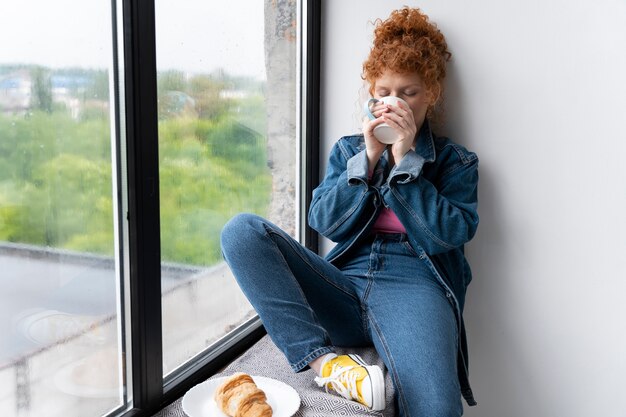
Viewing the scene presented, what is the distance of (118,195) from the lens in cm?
103

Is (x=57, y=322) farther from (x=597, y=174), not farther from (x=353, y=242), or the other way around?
(x=597, y=174)

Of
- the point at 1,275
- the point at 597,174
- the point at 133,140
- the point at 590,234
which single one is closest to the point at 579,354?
the point at 590,234

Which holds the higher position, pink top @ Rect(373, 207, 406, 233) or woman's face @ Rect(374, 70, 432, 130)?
woman's face @ Rect(374, 70, 432, 130)

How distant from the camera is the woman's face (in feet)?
4.61

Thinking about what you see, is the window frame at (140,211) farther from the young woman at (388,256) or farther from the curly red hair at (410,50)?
the curly red hair at (410,50)

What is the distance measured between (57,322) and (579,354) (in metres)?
1.18

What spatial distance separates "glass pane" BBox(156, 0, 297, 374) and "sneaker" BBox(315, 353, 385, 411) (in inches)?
13.1

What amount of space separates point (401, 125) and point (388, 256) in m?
0.30

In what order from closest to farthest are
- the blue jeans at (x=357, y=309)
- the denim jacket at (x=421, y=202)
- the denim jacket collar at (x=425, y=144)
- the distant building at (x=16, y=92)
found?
Result: the distant building at (x=16, y=92), the blue jeans at (x=357, y=309), the denim jacket at (x=421, y=202), the denim jacket collar at (x=425, y=144)

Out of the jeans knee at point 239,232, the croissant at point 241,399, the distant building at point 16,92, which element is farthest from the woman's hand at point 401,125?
the distant building at point 16,92

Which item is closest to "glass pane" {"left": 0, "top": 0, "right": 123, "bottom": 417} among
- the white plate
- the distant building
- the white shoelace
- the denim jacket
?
the distant building

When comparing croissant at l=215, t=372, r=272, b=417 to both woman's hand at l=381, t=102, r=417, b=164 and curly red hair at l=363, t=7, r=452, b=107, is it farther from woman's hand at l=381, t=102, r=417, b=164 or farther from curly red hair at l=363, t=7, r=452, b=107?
curly red hair at l=363, t=7, r=452, b=107

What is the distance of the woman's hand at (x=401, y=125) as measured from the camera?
51.7 inches

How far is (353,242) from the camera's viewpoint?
1.41 m
